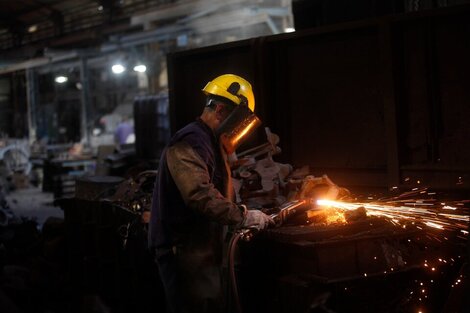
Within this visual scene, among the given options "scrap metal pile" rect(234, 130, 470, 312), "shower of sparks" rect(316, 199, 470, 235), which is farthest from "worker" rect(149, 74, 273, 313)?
"shower of sparks" rect(316, 199, 470, 235)

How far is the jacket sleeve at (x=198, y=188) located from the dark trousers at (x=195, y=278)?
38 cm

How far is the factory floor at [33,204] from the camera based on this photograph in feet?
39.5

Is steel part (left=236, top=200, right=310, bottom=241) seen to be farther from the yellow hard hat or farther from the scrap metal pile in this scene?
the yellow hard hat

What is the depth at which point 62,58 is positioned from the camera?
67.0 ft

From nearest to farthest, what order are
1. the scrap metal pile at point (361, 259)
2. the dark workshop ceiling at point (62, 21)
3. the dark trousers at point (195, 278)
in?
the scrap metal pile at point (361, 259) → the dark trousers at point (195, 278) → the dark workshop ceiling at point (62, 21)

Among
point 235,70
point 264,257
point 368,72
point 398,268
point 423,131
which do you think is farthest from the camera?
point 235,70

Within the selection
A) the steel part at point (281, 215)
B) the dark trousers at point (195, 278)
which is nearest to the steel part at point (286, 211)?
the steel part at point (281, 215)

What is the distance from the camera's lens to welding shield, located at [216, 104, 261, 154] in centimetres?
351

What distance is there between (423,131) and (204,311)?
2.40 metres

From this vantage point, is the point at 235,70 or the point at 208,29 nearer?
the point at 235,70

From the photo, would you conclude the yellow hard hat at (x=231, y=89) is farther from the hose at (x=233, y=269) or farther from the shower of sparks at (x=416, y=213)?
the shower of sparks at (x=416, y=213)

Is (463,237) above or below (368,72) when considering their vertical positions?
below

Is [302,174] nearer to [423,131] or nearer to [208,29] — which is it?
[423,131]

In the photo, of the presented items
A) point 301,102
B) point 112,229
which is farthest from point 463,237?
point 112,229
